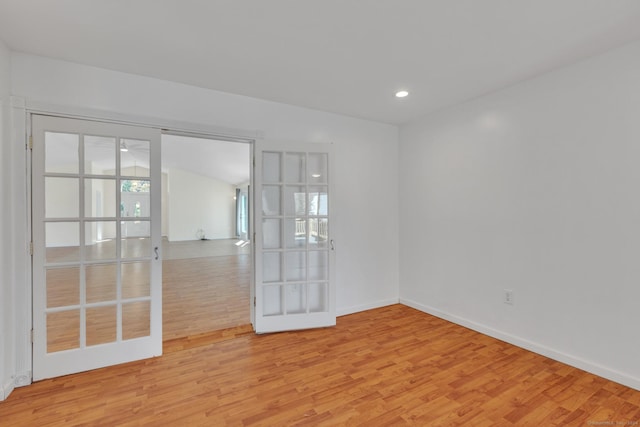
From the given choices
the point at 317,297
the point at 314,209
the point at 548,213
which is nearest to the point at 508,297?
the point at 548,213

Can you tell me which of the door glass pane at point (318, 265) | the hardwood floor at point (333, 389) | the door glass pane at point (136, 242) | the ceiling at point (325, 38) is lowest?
the hardwood floor at point (333, 389)

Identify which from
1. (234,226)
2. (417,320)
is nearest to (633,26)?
(417,320)

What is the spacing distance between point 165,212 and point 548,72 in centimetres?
1291

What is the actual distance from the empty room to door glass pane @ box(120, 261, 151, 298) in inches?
1.0

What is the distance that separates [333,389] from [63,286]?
2.24 m

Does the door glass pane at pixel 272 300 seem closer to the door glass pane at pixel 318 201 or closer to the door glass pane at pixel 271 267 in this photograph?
the door glass pane at pixel 271 267

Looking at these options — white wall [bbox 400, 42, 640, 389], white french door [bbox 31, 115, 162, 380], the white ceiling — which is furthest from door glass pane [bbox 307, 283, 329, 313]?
the white ceiling

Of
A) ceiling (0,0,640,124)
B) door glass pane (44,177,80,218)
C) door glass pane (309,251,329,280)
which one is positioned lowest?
door glass pane (309,251,329,280)

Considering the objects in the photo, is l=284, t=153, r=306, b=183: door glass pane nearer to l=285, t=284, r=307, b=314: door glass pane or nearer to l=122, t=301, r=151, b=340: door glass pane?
l=285, t=284, r=307, b=314: door glass pane

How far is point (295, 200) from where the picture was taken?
3.17 metres

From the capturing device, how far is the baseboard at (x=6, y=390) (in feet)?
6.25

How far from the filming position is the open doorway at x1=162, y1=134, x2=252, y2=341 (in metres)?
3.57

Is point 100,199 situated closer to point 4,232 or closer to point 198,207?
point 4,232

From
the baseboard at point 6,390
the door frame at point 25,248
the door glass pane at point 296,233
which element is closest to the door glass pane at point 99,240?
the door frame at point 25,248
